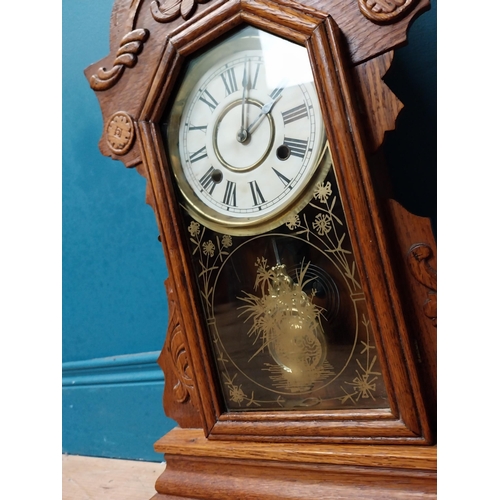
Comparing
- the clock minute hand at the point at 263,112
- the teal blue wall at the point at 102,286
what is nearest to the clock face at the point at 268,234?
the clock minute hand at the point at 263,112

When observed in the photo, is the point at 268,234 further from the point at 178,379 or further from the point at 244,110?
the point at 178,379

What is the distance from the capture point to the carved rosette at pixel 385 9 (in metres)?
0.59

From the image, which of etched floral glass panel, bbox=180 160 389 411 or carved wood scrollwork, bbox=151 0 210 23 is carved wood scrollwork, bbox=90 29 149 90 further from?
etched floral glass panel, bbox=180 160 389 411

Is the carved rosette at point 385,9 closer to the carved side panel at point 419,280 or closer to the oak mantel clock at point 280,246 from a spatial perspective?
the oak mantel clock at point 280,246

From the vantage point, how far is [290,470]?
0.68 metres

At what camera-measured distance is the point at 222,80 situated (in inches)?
28.0

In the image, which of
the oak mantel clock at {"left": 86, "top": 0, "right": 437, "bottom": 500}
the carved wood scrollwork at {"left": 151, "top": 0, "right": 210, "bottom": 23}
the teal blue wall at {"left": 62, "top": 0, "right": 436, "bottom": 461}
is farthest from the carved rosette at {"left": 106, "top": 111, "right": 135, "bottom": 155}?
the teal blue wall at {"left": 62, "top": 0, "right": 436, "bottom": 461}

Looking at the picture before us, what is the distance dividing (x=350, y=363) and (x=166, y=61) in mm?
491

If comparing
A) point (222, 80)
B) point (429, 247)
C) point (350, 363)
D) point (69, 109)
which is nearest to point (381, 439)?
point (350, 363)

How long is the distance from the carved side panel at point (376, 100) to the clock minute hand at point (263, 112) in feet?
0.36

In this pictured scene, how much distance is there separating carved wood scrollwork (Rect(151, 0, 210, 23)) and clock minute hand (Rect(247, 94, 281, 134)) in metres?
0.18

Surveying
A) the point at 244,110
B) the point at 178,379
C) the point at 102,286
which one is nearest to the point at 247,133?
the point at 244,110

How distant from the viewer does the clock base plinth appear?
602 millimetres
